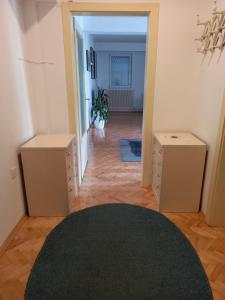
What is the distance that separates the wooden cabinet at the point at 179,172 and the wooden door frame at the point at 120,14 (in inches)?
14.2

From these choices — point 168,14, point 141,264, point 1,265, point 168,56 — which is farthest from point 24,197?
point 168,14

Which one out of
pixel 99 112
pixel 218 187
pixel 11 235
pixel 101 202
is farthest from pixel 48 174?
pixel 99 112

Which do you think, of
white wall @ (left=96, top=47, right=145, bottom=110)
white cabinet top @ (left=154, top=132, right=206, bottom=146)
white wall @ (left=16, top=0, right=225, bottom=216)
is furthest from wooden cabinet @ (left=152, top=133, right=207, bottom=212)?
white wall @ (left=96, top=47, right=145, bottom=110)

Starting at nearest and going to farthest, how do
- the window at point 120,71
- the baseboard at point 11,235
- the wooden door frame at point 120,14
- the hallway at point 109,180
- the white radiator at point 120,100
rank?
the baseboard at point 11,235, the wooden door frame at point 120,14, the hallway at point 109,180, the window at point 120,71, the white radiator at point 120,100

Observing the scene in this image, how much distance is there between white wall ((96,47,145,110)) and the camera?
27.5 ft

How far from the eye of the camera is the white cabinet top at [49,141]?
7.07 feet

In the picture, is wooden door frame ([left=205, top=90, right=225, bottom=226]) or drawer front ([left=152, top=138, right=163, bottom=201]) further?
drawer front ([left=152, top=138, right=163, bottom=201])

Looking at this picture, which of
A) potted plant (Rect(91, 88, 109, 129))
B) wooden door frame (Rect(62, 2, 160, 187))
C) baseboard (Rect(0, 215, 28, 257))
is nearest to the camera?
baseboard (Rect(0, 215, 28, 257))

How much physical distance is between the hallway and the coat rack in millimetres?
1739

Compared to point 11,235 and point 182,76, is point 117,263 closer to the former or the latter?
point 11,235

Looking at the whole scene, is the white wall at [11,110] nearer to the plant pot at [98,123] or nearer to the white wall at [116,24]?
the white wall at [116,24]

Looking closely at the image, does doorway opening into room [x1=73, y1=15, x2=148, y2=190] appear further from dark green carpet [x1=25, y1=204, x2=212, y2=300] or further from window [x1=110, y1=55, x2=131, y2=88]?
dark green carpet [x1=25, y1=204, x2=212, y2=300]

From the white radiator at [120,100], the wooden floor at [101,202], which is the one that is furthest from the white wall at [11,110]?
the white radiator at [120,100]

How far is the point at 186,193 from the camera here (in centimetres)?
238
